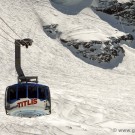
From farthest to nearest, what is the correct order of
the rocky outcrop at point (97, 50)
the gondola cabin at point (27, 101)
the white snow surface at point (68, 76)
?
the rocky outcrop at point (97, 50)
the white snow surface at point (68, 76)
the gondola cabin at point (27, 101)

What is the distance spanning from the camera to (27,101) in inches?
811

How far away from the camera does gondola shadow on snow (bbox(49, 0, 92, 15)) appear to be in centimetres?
6025

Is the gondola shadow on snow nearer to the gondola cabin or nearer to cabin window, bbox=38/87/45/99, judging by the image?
cabin window, bbox=38/87/45/99

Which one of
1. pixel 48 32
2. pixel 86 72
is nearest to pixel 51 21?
pixel 48 32

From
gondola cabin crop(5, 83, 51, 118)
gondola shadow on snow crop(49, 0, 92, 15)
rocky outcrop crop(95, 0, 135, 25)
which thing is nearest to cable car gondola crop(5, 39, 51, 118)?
gondola cabin crop(5, 83, 51, 118)

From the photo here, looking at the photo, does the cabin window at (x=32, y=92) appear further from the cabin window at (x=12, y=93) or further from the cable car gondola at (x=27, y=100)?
the cabin window at (x=12, y=93)

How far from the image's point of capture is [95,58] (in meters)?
53.9

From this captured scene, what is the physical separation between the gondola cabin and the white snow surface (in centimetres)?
1326

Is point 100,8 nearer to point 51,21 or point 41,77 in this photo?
point 51,21

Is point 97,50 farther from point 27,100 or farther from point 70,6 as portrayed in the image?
point 27,100

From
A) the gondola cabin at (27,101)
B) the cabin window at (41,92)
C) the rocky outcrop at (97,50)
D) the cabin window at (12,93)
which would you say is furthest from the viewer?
the rocky outcrop at (97,50)

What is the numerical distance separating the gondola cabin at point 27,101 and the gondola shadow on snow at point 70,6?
39.6 meters

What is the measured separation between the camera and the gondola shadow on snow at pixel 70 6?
2372 inches

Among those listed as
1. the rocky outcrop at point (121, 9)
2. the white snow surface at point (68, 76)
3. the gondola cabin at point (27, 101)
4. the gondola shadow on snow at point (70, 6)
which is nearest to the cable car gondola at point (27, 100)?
the gondola cabin at point (27, 101)
